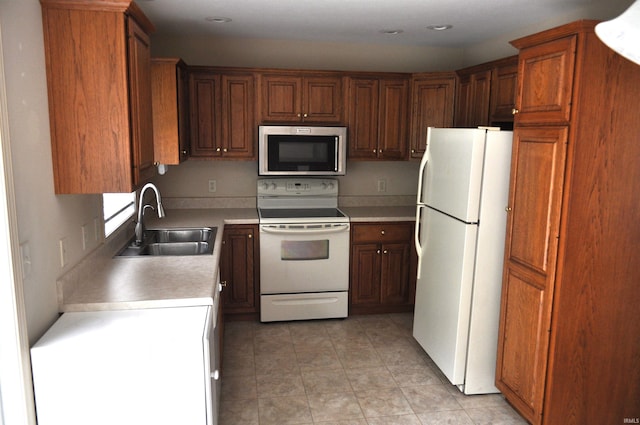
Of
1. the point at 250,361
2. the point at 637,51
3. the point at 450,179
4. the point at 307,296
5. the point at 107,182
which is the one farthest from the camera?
the point at 307,296

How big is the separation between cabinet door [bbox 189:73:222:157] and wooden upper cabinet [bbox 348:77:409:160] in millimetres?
1126

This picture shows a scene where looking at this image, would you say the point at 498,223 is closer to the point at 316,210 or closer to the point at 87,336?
the point at 316,210

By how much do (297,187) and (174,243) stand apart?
140 centimetres

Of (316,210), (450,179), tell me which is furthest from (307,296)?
(450,179)

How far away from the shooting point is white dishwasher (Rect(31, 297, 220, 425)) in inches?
72.3

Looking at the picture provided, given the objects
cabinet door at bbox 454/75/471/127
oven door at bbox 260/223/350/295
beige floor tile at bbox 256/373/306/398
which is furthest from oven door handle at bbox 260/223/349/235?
cabinet door at bbox 454/75/471/127

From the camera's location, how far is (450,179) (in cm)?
309

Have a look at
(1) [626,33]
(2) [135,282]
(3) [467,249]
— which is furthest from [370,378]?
(1) [626,33]

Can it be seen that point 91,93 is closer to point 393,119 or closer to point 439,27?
point 439,27

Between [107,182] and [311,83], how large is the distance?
238cm

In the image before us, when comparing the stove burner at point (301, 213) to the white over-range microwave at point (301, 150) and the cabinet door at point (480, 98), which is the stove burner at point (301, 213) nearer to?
the white over-range microwave at point (301, 150)

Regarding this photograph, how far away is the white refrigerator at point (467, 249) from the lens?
2824 millimetres

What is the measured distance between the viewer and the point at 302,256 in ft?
13.4

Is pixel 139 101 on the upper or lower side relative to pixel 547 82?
lower
